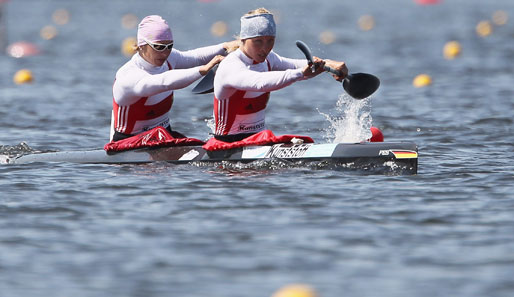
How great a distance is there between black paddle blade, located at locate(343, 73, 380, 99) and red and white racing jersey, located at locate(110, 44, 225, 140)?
1.39 metres

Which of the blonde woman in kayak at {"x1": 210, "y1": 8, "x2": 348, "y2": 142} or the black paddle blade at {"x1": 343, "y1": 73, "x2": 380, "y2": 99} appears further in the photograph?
the black paddle blade at {"x1": 343, "y1": 73, "x2": 380, "y2": 99}

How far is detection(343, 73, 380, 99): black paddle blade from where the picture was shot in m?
9.06

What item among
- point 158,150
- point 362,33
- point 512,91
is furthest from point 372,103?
point 362,33

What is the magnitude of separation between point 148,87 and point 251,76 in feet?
3.29

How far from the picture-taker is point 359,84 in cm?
912

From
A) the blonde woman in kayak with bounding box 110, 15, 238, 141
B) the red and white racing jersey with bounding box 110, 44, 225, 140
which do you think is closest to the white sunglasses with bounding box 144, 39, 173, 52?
the blonde woman in kayak with bounding box 110, 15, 238, 141

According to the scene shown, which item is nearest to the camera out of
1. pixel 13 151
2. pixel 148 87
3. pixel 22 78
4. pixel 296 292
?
pixel 296 292

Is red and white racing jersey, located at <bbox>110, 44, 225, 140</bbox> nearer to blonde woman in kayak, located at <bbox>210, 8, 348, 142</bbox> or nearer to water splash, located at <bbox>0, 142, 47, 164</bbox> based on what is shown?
blonde woman in kayak, located at <bbox>210, 8, 348, 142</bbox>

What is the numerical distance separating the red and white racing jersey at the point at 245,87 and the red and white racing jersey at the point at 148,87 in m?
0.33

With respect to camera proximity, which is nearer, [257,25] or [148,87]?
[257,25]

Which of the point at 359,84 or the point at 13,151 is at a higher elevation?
the point at 359,84

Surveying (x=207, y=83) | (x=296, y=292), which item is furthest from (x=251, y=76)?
(x=296, y=292)

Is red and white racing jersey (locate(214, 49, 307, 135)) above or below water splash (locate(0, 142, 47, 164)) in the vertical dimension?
above

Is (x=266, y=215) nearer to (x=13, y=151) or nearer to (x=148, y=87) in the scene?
(x=148, y=87)
